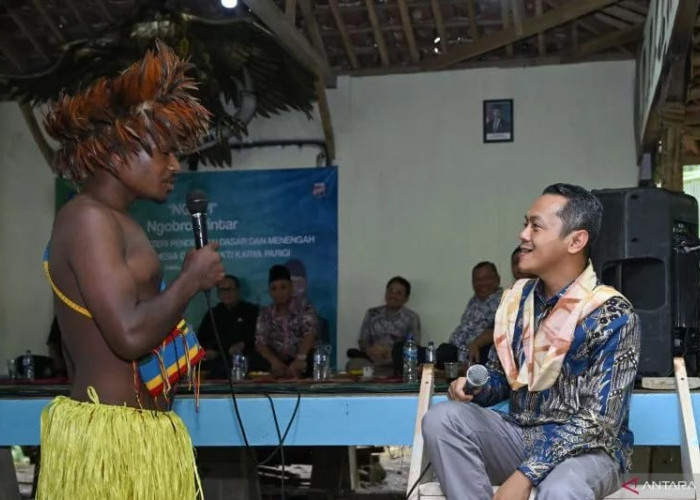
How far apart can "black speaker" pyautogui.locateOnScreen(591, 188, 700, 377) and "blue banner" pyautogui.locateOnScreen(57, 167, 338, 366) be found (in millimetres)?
4801

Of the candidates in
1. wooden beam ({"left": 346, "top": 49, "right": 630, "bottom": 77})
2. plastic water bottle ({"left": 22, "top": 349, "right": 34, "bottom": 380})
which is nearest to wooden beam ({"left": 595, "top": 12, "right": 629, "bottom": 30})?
wooden beam ({"left": 346, "top": 49, "right": 630, "bottom": 77})

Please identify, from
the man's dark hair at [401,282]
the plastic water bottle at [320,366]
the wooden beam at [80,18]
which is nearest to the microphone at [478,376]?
the plastic water bottle at [320,366]

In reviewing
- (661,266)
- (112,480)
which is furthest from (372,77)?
(112,480)

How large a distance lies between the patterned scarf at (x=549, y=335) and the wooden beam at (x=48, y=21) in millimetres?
6251

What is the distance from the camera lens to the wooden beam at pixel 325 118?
7.68m

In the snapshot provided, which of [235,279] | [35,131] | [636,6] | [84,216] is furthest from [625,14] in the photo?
[84,216]

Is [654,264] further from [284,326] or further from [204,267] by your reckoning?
[284,326]

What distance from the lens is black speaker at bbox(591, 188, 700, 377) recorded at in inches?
122

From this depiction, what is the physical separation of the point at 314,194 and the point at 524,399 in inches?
220

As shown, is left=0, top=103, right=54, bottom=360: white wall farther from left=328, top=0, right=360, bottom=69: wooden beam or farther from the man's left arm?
the man's left arm

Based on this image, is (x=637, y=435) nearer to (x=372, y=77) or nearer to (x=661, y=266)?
(x=661, y=266)

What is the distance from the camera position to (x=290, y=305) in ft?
22.0

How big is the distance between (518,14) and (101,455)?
18.7 ft

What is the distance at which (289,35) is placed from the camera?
662 cm
